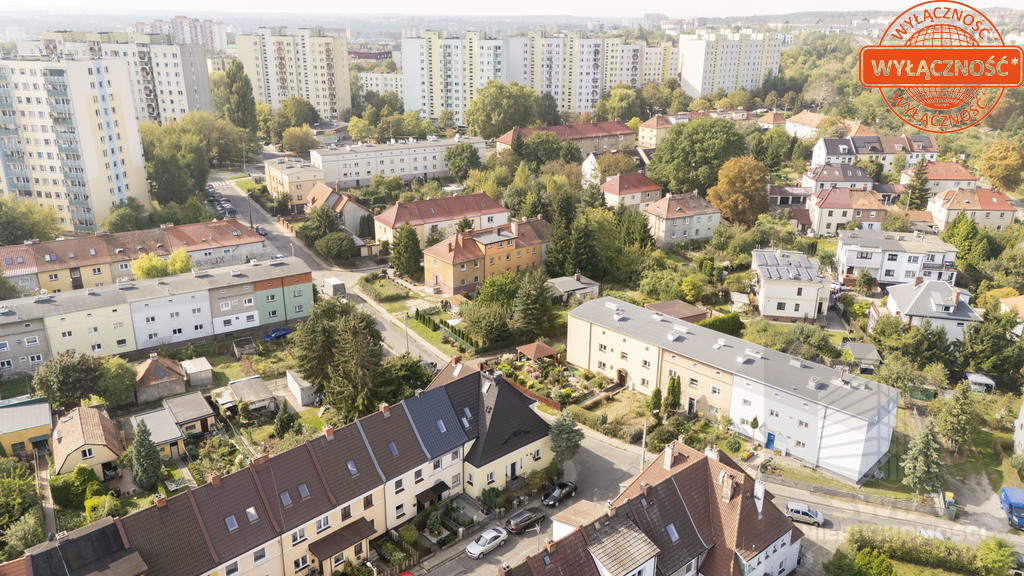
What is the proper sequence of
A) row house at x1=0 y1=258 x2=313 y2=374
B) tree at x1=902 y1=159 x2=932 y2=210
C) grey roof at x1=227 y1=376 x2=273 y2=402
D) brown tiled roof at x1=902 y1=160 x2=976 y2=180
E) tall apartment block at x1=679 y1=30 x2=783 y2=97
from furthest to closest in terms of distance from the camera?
tall apartment block at x1=679 y1=30 x2=783 y2=97 → brown tiled roof at x1=902 y1=160 x2=976 y2=180 → tree at x1=902 y1=159 x2=932 y2=210 → row house at x1=0 y1=258 x2=313 y2=374 → grey roof at x1=227 y1=376 x2=273 y2=402

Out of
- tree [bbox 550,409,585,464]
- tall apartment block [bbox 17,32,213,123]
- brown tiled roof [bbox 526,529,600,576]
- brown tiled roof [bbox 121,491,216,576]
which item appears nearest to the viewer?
brown tiled roof [bbox 526,529,600,576]

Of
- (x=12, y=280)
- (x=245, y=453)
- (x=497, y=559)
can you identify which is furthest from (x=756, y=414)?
(x=12, y=280)

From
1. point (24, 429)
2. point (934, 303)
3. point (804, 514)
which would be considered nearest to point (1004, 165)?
point (934, 303)

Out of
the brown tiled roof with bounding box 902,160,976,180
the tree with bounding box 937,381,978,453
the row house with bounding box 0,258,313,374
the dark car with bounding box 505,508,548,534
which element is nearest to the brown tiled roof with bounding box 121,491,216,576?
the dark car with bounding box 505,508,548,534

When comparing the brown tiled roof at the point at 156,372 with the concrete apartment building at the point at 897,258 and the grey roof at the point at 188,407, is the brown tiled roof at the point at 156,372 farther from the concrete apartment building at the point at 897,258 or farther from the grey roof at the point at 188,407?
the concrete apartment building at the point at 897,258

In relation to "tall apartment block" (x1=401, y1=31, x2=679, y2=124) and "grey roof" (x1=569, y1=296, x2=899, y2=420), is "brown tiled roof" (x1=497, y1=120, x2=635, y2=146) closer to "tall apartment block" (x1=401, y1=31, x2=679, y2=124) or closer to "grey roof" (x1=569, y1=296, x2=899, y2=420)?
"tall apartment block" (x1=401, y1=31, x2=679, y2=124)

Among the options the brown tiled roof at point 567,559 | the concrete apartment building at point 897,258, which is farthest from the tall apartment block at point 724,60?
the brown tiled roof at point 567,559

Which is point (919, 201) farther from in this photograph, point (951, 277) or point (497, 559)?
point (497, 559)
